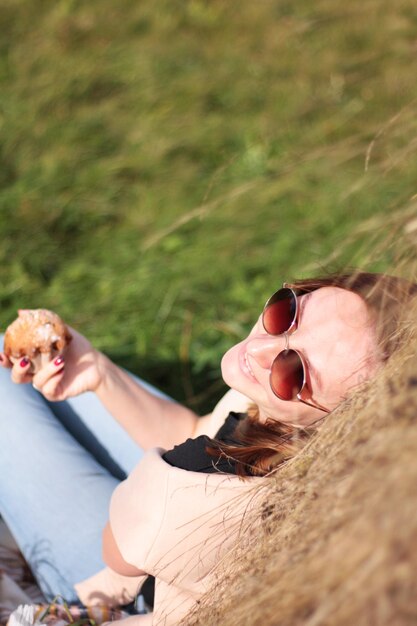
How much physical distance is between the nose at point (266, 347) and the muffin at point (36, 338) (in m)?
0.49

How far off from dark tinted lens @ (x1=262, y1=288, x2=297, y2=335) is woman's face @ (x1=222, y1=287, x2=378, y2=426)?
16 mm

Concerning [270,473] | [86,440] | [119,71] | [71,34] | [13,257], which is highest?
[71,34]

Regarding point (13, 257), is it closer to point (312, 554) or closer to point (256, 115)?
point (256, 115)

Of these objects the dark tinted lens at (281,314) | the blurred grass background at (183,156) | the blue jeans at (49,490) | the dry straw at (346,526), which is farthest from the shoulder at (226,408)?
the blurred grass background at (183,156)

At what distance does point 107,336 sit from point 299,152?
1389 mm

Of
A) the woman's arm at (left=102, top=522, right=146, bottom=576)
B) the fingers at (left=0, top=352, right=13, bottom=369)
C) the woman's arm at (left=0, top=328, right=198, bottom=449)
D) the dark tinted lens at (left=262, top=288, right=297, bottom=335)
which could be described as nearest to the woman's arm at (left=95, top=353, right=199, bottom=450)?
the woman's arm at (left=0, top=328, right=198, bottom=449)

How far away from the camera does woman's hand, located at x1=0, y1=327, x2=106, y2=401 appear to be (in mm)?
1932

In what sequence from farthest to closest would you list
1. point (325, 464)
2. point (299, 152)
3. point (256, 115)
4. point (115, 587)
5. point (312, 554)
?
1. point (256, 115)
2. point (299, 152)
3. point (115, 587)
4. point (325, 464)
5. point (312, 554)

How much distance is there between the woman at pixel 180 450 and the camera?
1450mm

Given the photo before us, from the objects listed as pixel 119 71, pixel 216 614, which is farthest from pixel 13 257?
pixel 216 614

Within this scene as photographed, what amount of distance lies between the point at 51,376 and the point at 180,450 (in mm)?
454

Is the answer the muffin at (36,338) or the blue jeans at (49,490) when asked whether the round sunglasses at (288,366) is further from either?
the blue jeans at (49,490)

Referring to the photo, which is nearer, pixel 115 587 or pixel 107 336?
pixel 115 587

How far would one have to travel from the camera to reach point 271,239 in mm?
3445
